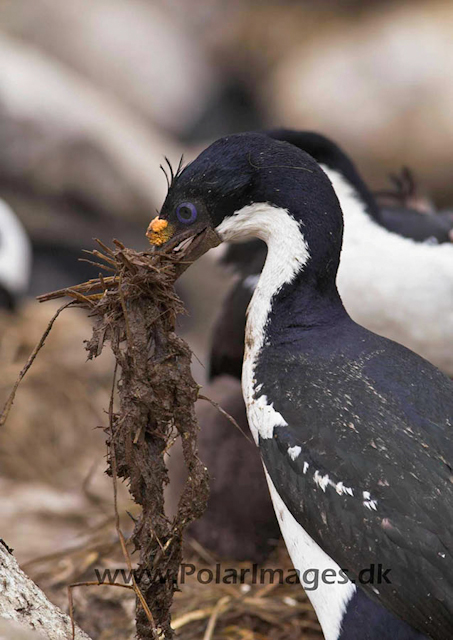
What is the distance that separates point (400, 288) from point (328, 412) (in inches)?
38.5

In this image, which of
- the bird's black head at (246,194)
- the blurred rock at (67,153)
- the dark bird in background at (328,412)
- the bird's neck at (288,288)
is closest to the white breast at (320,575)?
the dark bird in background at (328,412)

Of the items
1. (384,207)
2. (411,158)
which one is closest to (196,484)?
(384,207)

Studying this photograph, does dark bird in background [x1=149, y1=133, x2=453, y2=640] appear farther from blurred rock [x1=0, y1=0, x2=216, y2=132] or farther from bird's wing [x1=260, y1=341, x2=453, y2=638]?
blurred rock [x1=0, y1=0, x2=216, y2=132]

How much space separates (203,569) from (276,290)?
1.21 metres

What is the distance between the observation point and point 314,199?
1.90m

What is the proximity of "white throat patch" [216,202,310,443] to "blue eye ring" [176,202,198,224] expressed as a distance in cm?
Result: 7

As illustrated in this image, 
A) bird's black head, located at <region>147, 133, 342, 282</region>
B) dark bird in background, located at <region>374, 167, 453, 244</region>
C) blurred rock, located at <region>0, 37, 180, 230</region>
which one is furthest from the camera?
blurred rock, located at <region>0, 37, 180, 230</region>

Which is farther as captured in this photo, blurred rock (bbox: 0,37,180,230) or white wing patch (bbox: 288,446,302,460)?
blurred rock (bbox: 0,37,180,230)

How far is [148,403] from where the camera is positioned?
163cm

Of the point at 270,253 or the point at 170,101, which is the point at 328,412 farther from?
the point at 170,101

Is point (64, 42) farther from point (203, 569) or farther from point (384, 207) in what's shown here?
point (203, 569)

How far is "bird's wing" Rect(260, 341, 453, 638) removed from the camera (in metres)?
1.56

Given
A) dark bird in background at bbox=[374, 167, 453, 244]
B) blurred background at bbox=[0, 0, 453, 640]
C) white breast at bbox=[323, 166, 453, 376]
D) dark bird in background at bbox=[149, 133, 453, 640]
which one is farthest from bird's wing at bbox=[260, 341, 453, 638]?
blurred background at bbox=[0, 0, 453, 640]

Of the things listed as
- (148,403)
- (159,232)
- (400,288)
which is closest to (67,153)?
(400,288)
